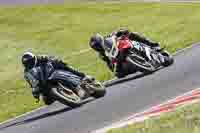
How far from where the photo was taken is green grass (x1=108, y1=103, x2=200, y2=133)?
941 cm

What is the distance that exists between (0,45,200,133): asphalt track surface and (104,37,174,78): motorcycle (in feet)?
0.80

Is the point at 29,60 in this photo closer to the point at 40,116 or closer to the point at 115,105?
the point at 40,116

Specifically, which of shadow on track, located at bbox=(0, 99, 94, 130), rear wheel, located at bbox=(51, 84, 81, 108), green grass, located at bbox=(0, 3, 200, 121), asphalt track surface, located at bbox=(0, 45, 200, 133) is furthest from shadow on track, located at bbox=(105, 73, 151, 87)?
rear wheel, located at bbox=(51, 84, 81, 108)

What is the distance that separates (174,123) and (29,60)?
561cm

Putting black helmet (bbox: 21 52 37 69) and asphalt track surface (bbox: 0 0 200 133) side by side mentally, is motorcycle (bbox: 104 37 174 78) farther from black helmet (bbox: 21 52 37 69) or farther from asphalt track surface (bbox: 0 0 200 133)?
black helmet (bbox: 21 52 37 69)

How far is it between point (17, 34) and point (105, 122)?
22810 mm

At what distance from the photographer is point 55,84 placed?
589 inches

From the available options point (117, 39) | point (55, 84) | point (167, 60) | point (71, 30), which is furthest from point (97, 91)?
point (71, 30)

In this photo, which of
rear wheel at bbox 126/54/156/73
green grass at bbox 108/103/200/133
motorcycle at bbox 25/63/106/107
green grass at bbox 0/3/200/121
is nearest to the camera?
green grass at bbox 108/103/200/133

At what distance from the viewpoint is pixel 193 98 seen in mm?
12812

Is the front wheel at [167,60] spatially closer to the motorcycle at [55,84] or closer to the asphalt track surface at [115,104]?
the asphalt track surface at [115,104]

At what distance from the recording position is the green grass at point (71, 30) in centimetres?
2115

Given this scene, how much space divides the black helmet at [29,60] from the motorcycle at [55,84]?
119 millimetres

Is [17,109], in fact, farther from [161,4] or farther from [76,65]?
[161,4]
